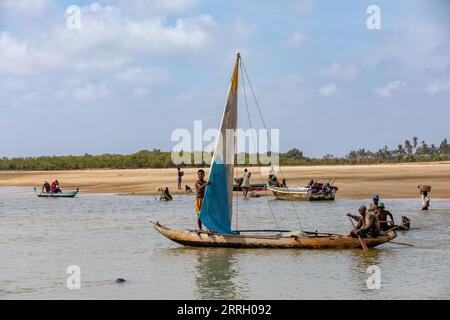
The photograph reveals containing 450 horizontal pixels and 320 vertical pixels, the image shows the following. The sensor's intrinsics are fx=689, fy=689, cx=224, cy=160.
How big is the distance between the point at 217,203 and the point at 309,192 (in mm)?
17590

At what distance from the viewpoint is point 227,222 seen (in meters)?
19.9

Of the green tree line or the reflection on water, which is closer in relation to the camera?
the reflection on water

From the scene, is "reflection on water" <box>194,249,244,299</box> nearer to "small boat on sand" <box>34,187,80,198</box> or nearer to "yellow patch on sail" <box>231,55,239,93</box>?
"yellow patch on sail" <box>231,55,239,93</box>

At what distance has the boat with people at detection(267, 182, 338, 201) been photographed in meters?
36.5

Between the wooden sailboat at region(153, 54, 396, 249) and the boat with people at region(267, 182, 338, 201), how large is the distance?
16.4m

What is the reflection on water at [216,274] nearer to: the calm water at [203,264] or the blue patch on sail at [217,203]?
the calm water at [203,264]

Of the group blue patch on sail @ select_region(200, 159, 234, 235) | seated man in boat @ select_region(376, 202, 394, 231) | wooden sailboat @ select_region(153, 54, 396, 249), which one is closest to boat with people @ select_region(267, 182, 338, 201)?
seated man in boat @ select_region(376, 202, 394, 231)

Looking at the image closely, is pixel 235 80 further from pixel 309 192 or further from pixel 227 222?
pixel 309 192

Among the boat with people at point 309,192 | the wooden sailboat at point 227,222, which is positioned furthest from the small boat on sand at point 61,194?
the wooden sailboat at point 227,222

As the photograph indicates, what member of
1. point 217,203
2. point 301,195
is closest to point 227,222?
point 217,203

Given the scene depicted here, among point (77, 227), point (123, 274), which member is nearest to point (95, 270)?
point (123, 274)

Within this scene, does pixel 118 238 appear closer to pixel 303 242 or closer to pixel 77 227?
pixel 77 227

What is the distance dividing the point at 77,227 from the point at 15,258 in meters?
7.69
